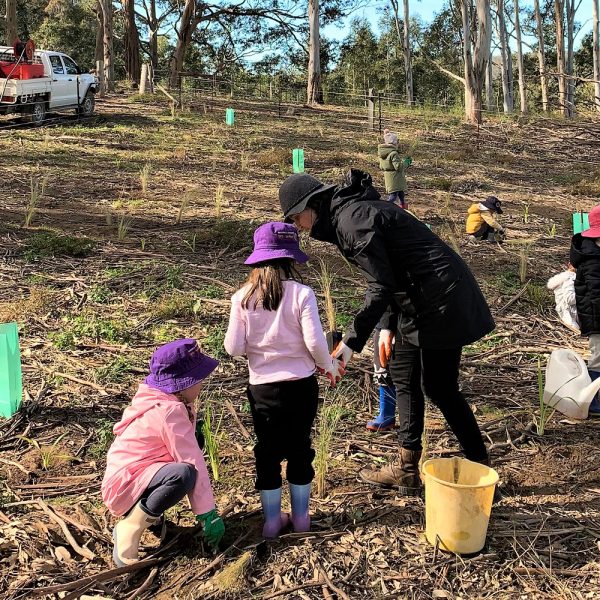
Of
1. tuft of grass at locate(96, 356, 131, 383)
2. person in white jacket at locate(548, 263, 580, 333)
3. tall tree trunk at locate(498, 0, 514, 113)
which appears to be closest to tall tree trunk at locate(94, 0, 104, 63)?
tall tree trunk at locate(498, 0, 514, 113)

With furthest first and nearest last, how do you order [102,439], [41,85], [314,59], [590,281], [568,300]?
1. [314,59]
2. [41,85]
3. [568,300]
4. [590,281]
5. [102,439]

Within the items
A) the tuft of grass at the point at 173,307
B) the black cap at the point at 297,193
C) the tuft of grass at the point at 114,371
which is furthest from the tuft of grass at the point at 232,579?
the tuft of grass at the point at 173,307

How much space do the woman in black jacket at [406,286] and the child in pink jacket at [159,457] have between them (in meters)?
0.63

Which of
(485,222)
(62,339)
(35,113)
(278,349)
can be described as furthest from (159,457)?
(35,113)

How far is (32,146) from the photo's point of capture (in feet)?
38.6

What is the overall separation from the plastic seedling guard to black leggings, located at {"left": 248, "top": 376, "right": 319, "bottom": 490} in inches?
59.8

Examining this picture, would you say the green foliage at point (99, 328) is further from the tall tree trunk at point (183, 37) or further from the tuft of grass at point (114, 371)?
the tall tree trunk at point (183, 37)

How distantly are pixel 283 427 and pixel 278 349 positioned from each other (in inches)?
12.0

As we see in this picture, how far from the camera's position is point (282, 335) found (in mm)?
2568

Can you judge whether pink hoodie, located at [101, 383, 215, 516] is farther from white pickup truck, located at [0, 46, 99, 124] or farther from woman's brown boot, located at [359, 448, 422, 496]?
white pickup truck, located at [0, 46, 99, 124]

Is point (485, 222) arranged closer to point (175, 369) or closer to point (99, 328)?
point (99, 328)

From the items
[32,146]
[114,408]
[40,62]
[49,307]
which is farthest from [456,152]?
[114,408]

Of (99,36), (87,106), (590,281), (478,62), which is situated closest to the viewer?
(590,281)

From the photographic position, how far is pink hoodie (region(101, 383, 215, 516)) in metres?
2.52
